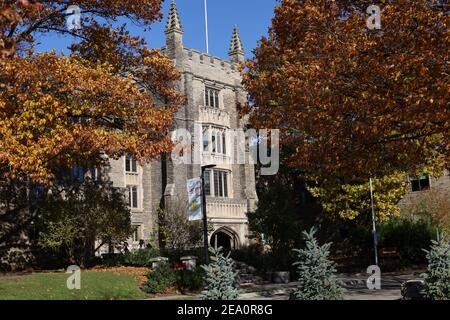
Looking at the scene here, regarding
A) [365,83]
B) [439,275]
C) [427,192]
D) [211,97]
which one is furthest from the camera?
[211,97]

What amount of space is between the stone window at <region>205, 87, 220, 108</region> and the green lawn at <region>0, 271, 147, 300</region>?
21.4 meters

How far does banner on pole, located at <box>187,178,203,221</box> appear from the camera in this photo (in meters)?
33.9

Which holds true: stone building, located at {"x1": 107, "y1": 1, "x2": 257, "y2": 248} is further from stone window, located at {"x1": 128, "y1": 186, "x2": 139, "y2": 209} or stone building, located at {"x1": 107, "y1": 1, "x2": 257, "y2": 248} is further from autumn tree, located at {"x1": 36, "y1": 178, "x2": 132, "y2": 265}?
autumn tree, located at {"x1": 36, "y1": 178, "x2": 132, "y2": 265}

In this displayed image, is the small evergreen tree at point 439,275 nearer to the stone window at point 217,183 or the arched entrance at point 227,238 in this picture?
the arched entrance at point 227,238

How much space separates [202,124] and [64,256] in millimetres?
14304

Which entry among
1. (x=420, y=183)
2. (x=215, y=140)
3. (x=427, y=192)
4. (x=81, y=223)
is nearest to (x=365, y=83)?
(x=81, y=223)

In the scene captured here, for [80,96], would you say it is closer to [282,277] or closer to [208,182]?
[282,277]

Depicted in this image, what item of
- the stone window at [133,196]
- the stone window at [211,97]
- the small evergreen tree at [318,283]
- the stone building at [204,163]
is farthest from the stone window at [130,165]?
the small evergreen tree at [318,283]

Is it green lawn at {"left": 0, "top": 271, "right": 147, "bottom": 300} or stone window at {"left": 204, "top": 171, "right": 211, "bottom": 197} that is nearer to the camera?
green lawn at {"left": 0, "top": 271, "right": 147, "bottom": 300}

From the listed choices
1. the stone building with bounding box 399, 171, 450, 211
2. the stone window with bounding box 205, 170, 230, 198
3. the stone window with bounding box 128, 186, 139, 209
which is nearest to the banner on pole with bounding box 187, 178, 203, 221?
the stone window with bounding box 205, 170, 230, 198

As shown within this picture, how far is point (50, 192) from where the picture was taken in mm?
29969

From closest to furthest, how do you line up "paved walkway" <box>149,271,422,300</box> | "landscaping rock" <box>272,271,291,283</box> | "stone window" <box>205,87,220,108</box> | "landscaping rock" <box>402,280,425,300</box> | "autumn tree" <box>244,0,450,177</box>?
"landscaping rock" <box>402,280,425,300</box> < "autumn tree" <box>244,0,450,177</box> < "paved walkway" <box>149,271,422,300</box> < "landscaping rock" <box>272,271,291,283</box> < "stone window" <box>205,87,220,108</box>

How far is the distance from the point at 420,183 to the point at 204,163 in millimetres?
14558

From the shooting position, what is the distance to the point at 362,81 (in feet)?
51.5
